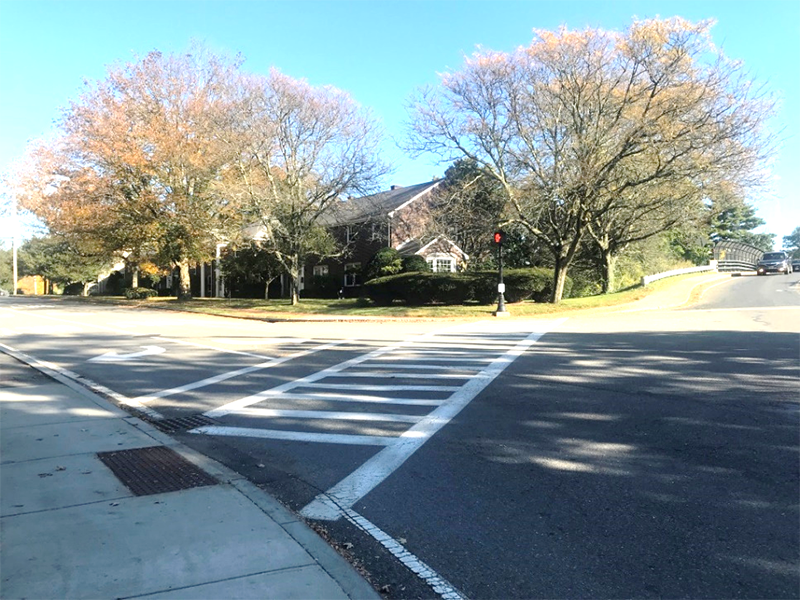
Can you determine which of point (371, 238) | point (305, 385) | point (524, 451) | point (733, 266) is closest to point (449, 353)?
point (305, 385)

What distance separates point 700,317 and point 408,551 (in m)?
19.1

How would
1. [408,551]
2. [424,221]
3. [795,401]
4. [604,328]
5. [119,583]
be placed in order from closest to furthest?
[119,583] → [408,551] → [795,401] → [604,328] → [424,221]

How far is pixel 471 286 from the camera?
28.8 metres

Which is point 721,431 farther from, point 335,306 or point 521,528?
point 335,306

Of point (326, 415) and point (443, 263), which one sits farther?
point (443, 263)

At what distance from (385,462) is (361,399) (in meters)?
2.91

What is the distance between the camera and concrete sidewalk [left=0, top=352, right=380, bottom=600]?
143 inches

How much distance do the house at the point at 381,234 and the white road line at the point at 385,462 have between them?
2567cm

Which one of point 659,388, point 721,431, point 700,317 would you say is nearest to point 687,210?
point 700,317

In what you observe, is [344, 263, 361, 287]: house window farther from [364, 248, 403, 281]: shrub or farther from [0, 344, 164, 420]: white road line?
[0, 344, 164, 420]: white road line

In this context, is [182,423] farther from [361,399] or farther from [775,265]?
[775,265]

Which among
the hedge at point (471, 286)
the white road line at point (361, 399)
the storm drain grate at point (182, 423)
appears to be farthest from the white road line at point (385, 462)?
the hedge at point (471, 286)

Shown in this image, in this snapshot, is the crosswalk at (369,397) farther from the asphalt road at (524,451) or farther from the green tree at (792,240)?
the green tree at (792,240)

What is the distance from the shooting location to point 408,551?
13.9 ft
